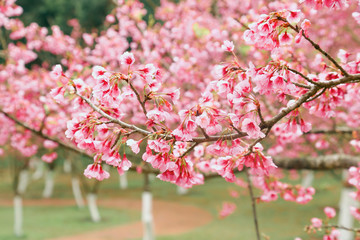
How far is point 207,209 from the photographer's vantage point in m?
16.9

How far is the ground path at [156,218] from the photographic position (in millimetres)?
12884

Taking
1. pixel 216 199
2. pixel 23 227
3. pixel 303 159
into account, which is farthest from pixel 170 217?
pixel 303 159

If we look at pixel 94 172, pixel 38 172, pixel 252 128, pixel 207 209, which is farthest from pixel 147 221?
pixel 38 172

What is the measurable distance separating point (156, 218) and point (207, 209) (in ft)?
8.75

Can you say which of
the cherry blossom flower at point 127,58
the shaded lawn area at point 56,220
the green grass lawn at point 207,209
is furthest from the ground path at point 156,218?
the cherry blossom flower at point 127,58

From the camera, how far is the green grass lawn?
12768 millimetres

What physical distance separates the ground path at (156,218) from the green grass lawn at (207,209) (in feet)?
1.70

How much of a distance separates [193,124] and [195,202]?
1714 centimetres

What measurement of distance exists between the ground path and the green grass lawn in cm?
52

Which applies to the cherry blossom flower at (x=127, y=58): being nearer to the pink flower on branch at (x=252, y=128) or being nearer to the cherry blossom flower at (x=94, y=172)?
the cherry blossom flower at (x=94, y=172)

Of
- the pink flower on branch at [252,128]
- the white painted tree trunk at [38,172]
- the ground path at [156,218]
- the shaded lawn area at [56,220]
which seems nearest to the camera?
the pink flower on branch at [252,128]

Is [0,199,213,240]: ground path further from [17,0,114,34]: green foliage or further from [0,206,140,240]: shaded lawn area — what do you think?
[17,0,114,34]: green foliage

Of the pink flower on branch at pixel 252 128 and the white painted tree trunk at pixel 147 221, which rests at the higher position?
the pink flower on branch at pixel 252 128

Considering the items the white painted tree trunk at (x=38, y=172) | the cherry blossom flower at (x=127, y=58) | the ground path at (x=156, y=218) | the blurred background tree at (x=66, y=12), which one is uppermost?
the blurred background tree at (x=66, y=12)
